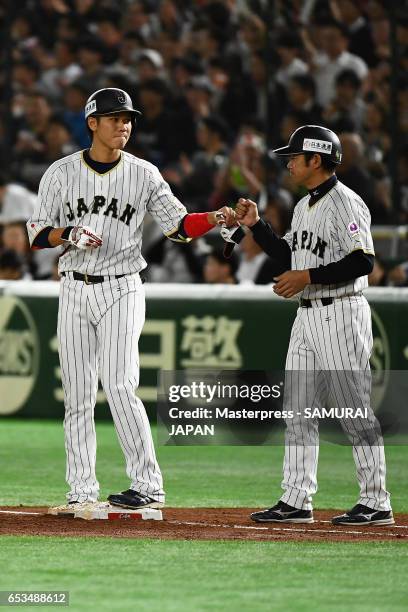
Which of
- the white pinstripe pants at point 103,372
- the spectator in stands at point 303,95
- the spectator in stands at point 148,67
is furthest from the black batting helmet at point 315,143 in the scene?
the spectator in stands at point 148,67

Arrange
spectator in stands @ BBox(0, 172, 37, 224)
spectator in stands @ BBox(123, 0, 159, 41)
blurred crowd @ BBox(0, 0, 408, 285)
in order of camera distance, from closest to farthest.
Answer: blurred crowd @ BBox(0, 0, 408, 285) → spectator in stands @ BBox(0, 172, 37, 224) → spectator in stands @ BBox(123, 0, 159, 41)

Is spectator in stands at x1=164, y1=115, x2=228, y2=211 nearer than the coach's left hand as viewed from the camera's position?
No

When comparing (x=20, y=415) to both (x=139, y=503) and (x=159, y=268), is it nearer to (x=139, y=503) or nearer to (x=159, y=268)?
(x=159, y=268)

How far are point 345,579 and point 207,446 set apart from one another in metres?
5.79

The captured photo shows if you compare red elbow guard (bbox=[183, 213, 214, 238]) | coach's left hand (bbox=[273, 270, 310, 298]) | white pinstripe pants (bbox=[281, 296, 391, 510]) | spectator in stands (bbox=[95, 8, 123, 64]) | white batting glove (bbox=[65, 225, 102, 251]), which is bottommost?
white pinstripe pants (bbox=[281, 296, 391, 510])

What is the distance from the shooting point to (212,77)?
15.7m

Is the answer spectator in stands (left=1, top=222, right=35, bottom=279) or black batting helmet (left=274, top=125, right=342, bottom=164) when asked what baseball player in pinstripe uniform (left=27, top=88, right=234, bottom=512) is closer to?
Answer: black batting helmet (left=274, top=125, right=342, bottom=164)

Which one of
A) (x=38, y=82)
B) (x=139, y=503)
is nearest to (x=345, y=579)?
(x=139, y=503)

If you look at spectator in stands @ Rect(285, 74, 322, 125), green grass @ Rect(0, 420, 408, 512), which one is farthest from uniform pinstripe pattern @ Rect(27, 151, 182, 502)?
spectator in stands @ Rect(285, 74, 322, 125)

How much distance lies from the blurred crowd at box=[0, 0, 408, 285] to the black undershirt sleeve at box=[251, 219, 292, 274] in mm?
5194

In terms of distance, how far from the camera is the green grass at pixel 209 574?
4.80 m

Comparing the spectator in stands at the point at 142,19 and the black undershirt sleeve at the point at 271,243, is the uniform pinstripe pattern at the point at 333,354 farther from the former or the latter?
the spectator in stands at the point at 142,19

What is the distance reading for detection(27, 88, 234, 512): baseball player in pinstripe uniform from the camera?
6801 millimetres

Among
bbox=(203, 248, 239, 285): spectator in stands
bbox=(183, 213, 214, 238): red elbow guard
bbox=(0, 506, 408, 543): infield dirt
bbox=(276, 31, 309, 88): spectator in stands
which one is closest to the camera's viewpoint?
bbox=(0, 506, 408, 543): infield dirt
